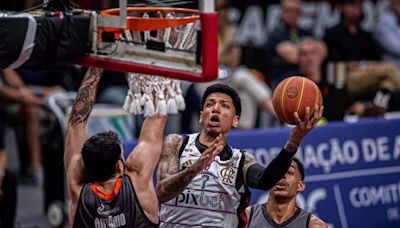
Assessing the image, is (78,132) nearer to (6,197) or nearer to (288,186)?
(288,186)

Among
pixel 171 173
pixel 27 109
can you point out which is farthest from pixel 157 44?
pixel 27 109

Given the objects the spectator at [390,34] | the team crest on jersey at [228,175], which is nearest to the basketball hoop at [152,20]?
the team crest on jersey at [228,175]

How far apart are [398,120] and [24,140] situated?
5206mm

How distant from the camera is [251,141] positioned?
1237 centimetres

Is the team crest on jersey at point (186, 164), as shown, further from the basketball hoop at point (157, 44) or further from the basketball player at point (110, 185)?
the basketball hoop at point (157, 44)

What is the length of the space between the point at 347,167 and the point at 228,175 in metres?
4.64

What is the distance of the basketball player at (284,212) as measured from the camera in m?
9.16

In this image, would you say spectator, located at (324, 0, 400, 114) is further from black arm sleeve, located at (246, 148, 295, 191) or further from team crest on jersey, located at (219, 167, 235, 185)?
black arm sleeve, located at (246, 148, 295, 191)

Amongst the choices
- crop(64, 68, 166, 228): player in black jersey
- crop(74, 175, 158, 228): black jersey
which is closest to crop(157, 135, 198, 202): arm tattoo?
crop(64, 68, 166, 228): player in black jersey

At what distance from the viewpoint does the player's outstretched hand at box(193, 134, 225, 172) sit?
26.5ft

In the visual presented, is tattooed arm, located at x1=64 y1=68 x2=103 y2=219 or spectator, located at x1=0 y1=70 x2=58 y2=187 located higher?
tattooed arm, located at x1=64 y1=68 x2=103 y2=219

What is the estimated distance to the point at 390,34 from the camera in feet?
53.1

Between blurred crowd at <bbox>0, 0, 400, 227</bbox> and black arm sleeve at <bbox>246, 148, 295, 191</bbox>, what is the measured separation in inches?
206

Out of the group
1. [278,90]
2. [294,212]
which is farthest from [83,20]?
[294,212]
